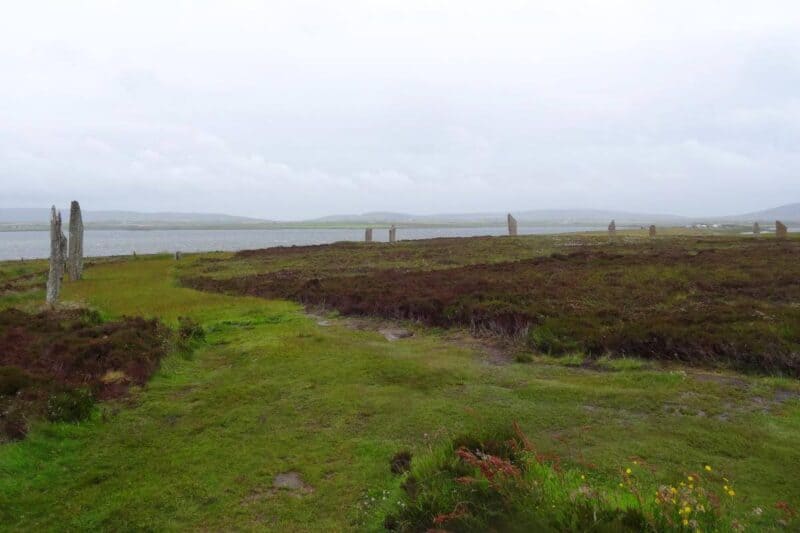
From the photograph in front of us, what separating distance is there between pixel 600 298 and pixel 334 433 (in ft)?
36.5

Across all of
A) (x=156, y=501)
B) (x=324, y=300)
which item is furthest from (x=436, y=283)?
(x=156, y=501)

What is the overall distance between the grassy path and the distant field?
1359 millimetres

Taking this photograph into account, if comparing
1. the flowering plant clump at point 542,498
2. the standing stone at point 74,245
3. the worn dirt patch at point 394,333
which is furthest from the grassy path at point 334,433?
the standing stone at point 74,245

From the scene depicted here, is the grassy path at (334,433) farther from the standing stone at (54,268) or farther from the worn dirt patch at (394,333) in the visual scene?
the standing stone at (54,268)

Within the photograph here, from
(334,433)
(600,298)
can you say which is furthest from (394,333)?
(334,433)

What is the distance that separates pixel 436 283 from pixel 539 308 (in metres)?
6.02

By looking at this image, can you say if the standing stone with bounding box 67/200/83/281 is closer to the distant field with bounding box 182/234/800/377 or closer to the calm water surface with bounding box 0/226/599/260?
the distant field with bounding box 182/234/800/377

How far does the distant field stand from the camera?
1077 cm

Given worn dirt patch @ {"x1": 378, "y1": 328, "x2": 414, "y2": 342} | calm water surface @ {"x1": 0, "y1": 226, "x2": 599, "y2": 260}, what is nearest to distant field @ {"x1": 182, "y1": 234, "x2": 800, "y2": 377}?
worn dirt patch @ {"x1": 378, "y1": 328, "x2": 414, "y2": 342}

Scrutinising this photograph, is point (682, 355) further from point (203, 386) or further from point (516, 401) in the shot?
Answer: point (203, 386)

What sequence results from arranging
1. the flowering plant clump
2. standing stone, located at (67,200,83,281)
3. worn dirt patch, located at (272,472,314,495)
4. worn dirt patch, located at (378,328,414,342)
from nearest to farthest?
the flowering plant clump → worn dirt patch, located at (272,472,314,495) → worn dirt patch, located at (378,328,414,342) → standing stone, located at (67,200,83,281)

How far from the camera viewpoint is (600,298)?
1594cm

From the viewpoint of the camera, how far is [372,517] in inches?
205

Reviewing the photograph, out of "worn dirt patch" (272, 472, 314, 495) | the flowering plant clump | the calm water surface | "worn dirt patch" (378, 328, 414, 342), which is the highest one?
the calm water surface
